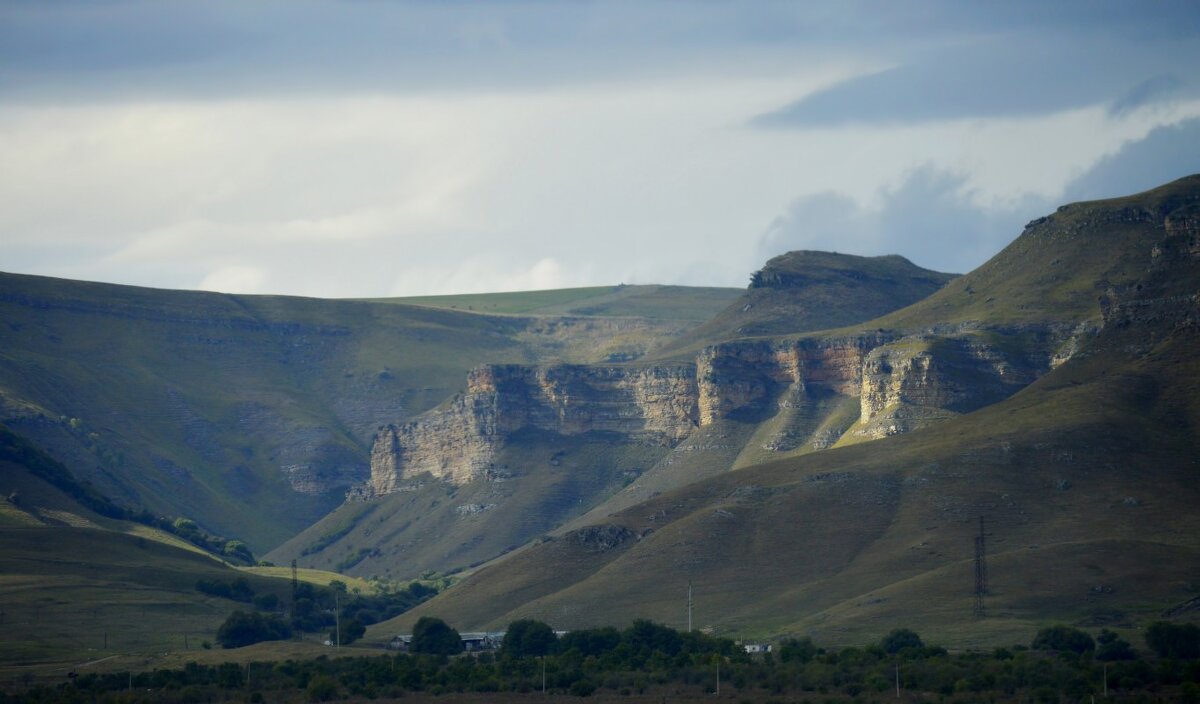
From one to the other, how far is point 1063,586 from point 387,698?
207 feet

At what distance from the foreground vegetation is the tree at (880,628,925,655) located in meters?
0.14

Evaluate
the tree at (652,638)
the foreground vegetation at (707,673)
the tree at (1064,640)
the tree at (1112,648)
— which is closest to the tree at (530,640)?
the foreground vegetation at (707,673)

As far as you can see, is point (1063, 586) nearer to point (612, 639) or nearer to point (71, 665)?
point (612, 639)

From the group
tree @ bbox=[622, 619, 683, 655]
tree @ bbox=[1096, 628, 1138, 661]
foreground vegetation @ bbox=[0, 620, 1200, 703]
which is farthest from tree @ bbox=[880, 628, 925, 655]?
tree @ bbox=[622, 619, 683, 655]

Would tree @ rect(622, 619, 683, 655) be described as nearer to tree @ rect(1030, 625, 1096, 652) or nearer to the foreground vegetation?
the foreground vegetation

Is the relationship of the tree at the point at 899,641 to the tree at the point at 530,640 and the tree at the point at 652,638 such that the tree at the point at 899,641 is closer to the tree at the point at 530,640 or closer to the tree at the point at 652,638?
the tree at the point at 652,638

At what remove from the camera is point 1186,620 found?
595ft

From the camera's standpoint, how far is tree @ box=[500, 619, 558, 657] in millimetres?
194125

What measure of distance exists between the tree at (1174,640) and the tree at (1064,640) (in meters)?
5.37

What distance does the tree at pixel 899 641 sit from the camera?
593ft

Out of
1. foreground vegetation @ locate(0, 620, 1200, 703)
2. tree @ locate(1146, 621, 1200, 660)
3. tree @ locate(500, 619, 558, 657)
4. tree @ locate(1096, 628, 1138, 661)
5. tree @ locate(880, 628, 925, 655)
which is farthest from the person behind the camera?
tree @ locate(500, 619, 558, 657)

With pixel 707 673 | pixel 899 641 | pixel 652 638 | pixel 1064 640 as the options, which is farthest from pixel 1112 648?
pixel 652 638

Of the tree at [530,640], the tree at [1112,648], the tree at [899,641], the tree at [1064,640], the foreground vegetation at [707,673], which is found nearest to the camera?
the foreground vegetation at [707,673]

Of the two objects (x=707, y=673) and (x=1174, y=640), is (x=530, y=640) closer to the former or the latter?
(x=707, y=673)
